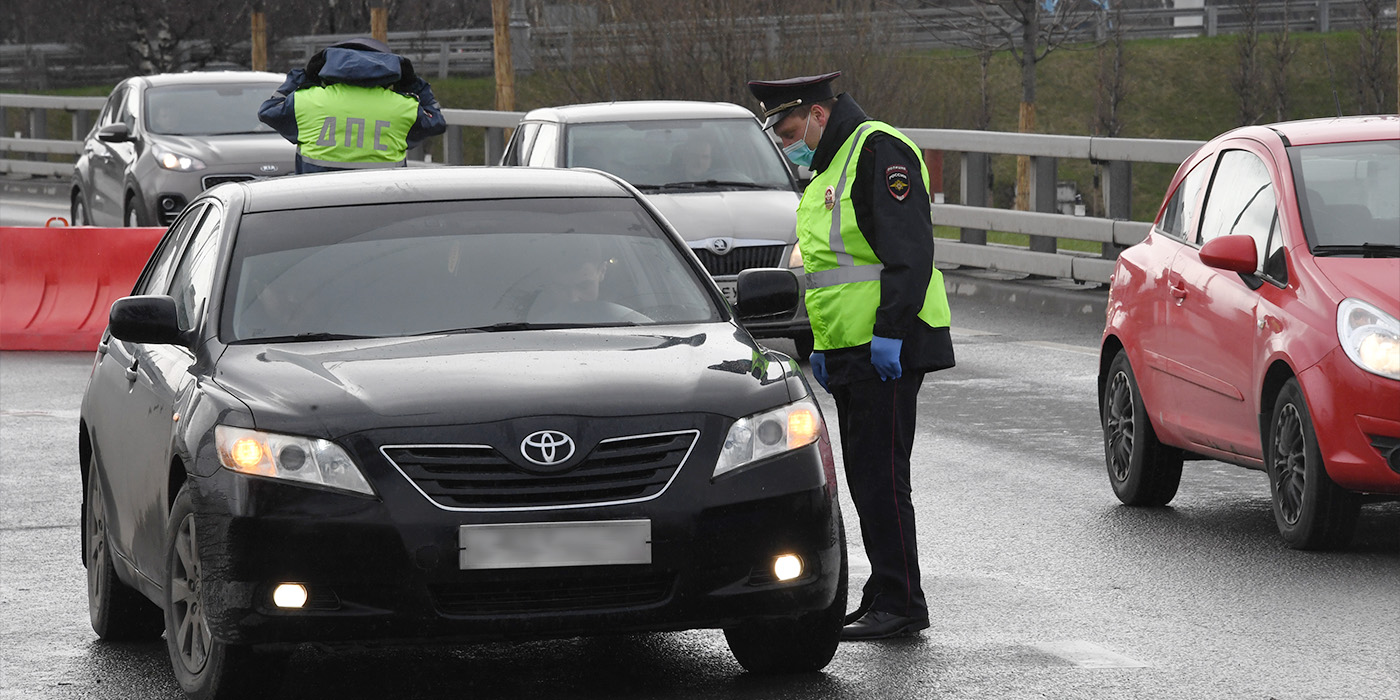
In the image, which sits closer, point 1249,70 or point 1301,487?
point 1301,487

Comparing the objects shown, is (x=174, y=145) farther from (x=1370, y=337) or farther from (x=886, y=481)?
(x=886, y=481)

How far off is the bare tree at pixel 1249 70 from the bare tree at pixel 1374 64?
2673 mm

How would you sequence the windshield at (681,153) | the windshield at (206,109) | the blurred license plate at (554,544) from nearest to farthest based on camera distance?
the blurred license plate at (554,544), the windshield at (681,153), the windshield at (206,109)

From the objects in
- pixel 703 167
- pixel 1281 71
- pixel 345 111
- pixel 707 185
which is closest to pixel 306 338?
pixel 345 111

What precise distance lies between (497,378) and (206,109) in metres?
15.5

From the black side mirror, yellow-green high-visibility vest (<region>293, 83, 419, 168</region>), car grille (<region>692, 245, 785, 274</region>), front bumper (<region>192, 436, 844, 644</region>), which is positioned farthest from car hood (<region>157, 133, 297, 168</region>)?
A: front bumper (<region>192, 436, 844, 644</region>)

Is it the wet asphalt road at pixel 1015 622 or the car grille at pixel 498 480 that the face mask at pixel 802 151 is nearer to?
the wet asphalt road at pixel 1015 622

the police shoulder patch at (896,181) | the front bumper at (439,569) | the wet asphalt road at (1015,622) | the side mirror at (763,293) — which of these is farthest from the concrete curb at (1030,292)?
the front bumper at (439,569)

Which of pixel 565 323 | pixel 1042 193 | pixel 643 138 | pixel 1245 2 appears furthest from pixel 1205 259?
pixel 1245 2

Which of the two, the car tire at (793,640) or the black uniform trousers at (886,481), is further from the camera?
the black uniform trousers at (886,481)

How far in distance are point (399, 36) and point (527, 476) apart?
67.7 metres

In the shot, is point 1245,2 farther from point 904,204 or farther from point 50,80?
point 904,204

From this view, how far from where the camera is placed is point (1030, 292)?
18.5 metres

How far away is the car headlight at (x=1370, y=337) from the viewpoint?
8.02 meters
